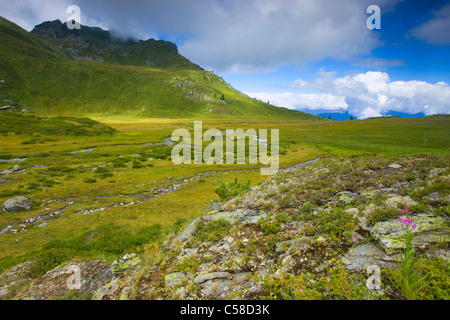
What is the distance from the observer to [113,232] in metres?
16.5

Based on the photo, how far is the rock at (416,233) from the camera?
5.87 meters

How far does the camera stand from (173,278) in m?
7.27

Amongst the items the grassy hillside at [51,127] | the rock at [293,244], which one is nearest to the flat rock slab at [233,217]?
the rock at [293,244]

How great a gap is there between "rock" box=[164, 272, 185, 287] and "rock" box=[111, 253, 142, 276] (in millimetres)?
2641

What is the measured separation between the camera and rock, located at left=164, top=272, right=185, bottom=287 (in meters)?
7.03

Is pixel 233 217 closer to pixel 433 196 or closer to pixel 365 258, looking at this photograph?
pixel 365 258

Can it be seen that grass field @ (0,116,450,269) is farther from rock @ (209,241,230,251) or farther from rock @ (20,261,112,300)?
rock @ (209,241,230,251)

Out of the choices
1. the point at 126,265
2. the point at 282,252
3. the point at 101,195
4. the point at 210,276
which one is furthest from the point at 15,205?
the point at 282,252

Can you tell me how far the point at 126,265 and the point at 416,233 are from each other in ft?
38.8

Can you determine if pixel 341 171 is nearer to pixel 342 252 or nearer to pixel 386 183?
pixel 386 183

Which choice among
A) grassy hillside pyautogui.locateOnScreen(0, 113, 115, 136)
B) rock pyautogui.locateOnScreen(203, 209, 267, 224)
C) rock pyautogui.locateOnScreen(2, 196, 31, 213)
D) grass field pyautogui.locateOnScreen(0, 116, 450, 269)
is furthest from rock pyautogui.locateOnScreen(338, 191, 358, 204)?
grassy hillside pyautogui.locateOnScreen(0, 113, 115, 136)

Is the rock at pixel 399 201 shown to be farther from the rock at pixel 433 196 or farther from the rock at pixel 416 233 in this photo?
the rock at pixel 416 233

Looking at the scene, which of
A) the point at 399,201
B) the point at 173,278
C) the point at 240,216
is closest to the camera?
the point at 173,278
